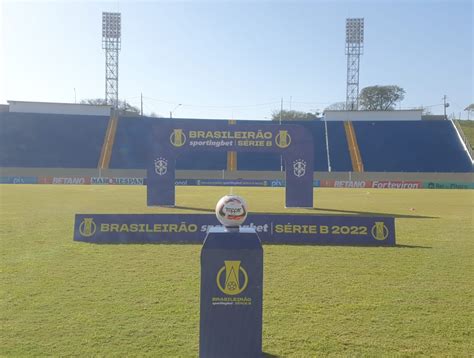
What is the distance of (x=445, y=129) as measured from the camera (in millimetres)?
53625

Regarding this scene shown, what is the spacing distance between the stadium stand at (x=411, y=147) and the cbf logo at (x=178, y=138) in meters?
32.0

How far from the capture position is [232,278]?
14.5ft

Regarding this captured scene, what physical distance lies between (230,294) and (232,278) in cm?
17

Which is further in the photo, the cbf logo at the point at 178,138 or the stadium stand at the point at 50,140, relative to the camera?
the stadium stand at the point at 50,140

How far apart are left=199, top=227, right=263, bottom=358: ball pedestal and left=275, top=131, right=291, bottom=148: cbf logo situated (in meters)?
16.1

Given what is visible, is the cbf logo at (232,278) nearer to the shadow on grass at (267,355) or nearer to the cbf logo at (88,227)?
the shadow on grass at (267,355)

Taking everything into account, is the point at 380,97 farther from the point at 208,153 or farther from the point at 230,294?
the point at 230,294

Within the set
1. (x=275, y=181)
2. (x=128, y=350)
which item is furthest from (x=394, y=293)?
(x=275, y=181)

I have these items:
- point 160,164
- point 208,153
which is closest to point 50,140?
point 208,153

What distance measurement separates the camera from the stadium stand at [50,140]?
155ft

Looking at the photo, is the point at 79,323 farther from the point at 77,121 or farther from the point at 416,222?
the point at 77,121

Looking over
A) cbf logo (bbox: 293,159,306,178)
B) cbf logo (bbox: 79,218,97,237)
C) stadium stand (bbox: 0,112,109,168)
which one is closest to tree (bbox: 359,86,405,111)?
stadium stand (bbox: 0,112,109,168)

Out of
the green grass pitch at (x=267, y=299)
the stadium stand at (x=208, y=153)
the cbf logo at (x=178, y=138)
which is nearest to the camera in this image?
the green grass pitch at (x=267, y=299)

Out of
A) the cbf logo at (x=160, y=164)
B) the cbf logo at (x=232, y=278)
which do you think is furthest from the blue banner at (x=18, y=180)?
the cbf logo at (x=232, y=278)
